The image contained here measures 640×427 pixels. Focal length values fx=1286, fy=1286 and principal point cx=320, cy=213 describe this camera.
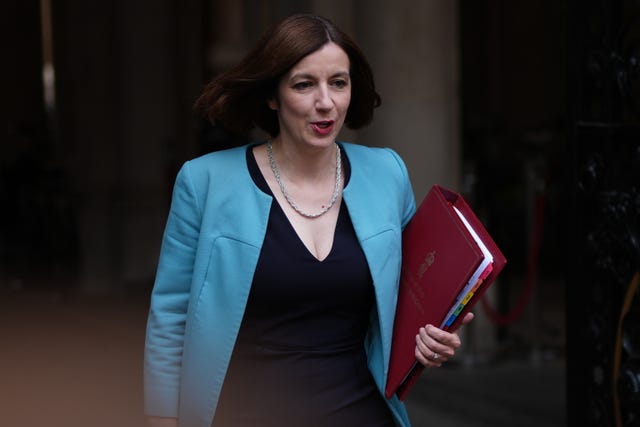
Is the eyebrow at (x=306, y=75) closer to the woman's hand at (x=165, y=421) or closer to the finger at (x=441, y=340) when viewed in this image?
the finger at (x=441, y=340)

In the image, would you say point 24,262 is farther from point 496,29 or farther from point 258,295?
point 258,295

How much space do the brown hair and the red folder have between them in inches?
15.5

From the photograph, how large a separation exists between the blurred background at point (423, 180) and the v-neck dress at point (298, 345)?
1.19m

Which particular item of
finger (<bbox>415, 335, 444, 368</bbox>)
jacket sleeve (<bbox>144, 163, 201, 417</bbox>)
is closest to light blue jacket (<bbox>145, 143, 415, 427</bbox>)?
jacket sleeve (<bbox>144, 163, 201, 417</bbox>)

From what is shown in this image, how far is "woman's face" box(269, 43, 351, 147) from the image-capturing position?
3322 mm

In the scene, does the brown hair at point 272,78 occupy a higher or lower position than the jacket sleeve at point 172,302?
higher

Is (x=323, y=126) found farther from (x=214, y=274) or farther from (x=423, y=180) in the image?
(x=423, y=180)

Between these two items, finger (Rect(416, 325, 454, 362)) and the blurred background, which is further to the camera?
the blurred background

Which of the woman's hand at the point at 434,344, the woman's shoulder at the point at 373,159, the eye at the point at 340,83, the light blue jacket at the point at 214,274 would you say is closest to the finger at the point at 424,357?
the woman's hand at the point at 434,344

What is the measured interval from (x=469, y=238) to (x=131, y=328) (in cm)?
745

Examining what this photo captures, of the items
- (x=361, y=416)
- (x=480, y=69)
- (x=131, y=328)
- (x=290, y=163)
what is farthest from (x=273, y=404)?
(x=480, y=69)

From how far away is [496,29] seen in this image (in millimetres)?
17266

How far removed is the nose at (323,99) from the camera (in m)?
3.30

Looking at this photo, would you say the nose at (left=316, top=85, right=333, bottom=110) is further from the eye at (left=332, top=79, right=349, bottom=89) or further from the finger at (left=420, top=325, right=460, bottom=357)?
the finger at (left=420, top=325, right=460, bottom=357)
